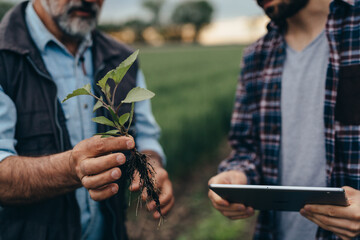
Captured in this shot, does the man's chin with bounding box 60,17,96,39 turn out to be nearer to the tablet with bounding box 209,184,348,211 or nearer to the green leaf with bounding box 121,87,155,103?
the green leaf with bounding box 121,87,155,103

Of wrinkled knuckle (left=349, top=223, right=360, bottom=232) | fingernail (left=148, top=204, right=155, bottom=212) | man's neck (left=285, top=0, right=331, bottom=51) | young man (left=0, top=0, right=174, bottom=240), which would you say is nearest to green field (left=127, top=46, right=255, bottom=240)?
young man (left=0, top=0, right=174, bottom=240)

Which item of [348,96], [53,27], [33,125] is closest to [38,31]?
[53,27]

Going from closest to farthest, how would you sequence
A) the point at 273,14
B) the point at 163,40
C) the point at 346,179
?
1. the point at 346,179
2. the point at 273,14
3. the point at 163,40

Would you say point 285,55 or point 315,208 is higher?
point 285,55

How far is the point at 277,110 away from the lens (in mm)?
1547

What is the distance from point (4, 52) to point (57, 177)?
1.90 ft

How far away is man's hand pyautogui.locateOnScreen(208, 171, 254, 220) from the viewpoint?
133 cm

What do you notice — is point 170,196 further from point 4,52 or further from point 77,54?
point 4,52

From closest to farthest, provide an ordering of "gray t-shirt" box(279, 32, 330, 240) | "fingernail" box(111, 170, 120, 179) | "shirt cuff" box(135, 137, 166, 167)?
"fingernail" box(111, 170, 120, 179) → "gray t-shirt" box(279, 32, 330, 240) → "shirt cuff" box(135, 137, 166, 167)

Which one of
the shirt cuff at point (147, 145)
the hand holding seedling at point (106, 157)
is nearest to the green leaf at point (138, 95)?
the hand holding seedling at point (106, 157)

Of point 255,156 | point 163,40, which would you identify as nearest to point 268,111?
point 255,156

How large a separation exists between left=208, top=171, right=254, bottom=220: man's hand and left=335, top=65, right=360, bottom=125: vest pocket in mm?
506

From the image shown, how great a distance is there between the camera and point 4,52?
4.29ft

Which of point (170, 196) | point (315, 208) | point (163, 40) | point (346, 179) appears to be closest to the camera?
point (315, 208)
